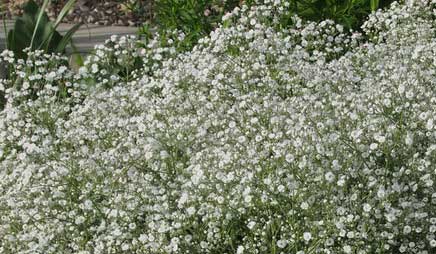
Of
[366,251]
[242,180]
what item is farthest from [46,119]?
[366,251]

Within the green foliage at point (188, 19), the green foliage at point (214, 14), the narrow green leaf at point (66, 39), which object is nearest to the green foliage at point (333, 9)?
the green foliage at point (214, 14)

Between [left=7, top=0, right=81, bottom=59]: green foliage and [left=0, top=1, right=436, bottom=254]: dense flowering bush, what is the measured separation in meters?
1.59

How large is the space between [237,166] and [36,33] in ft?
11.2

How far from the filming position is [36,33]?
7309 mm

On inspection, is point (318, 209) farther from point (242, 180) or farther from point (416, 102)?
point (416, 102)

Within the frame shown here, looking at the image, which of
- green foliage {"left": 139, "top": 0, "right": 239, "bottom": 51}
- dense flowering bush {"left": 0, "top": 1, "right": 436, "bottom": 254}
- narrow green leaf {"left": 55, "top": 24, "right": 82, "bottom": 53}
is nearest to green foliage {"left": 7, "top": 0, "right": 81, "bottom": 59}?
narrow green leaf {"left": 55, "top": 24, "right": 82, "bottom": 53}

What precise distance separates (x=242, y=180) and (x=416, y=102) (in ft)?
3.93

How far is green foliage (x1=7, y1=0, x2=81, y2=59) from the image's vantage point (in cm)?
720

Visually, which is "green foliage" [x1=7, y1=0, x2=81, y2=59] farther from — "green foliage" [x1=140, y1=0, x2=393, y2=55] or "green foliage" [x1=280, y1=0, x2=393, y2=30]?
"green foliage" [x1=280, y1=0, x2=393, y2=30]

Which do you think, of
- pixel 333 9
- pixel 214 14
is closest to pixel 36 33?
pixel 214 14

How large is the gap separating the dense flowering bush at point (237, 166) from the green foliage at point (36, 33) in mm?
1585

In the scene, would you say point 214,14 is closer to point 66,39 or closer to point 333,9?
point 333,9

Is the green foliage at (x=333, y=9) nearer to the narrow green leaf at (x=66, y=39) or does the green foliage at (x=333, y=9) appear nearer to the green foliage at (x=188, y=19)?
the green foliage at (x=188, y=19)

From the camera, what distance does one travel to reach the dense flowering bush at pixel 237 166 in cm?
406
